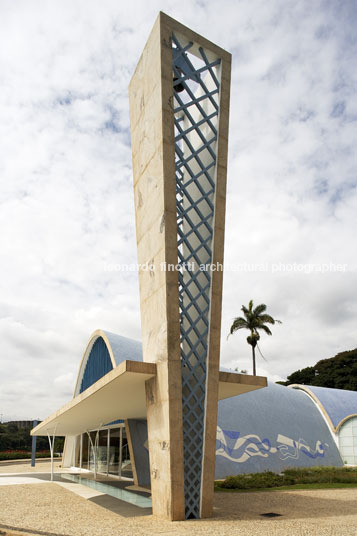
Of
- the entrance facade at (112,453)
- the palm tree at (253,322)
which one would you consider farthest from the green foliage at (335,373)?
the entrance facade at (112,453)

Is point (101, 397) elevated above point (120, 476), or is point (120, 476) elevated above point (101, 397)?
point (101, 397)

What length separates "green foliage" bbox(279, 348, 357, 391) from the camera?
6350cm

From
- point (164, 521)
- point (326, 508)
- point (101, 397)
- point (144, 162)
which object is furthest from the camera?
point (101, 397)

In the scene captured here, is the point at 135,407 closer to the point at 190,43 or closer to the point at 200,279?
the point at 200,279

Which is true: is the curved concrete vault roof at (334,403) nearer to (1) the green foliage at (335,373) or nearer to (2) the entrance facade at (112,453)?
(2) the entrance facade at (112,453)

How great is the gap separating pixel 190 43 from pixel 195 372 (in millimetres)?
9672

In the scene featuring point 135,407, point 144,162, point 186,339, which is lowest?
point 135,407

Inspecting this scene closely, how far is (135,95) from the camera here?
14734 mm

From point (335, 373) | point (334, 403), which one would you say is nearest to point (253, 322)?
point (334, 403)

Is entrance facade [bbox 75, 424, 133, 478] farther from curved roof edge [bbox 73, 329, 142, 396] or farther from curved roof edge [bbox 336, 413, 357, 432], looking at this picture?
curved roof edge [bbox 336, 413, 357, 432]

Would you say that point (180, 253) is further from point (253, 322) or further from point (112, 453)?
point (253, 322)

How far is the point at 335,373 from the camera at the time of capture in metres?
65.2

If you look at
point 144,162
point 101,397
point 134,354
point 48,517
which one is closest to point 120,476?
point 134,354

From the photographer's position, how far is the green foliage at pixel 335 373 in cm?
6350
